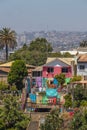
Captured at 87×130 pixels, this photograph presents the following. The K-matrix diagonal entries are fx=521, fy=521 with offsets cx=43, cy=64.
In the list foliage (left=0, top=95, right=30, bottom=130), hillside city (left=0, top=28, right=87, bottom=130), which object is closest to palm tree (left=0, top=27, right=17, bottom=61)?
hillside city (left=0, top=28, right=87, bottom=130)

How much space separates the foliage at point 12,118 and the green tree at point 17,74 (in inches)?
559

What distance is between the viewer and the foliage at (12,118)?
36125 millimetres

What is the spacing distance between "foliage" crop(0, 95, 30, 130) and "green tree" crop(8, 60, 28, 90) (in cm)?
1421

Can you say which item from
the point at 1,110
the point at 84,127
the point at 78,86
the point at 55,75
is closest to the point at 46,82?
the point at 55,75

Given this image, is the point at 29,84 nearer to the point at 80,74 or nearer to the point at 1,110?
the point at 80,74

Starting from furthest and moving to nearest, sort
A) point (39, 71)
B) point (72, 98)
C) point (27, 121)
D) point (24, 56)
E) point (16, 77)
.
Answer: point (24, 56) < point (39, 71) < point (16, 77) < point (72, 98) < point (27, 121)

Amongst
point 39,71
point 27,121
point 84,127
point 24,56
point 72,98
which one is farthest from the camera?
point 24,56

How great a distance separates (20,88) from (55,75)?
12.6 feet

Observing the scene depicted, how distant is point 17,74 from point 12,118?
1576cm

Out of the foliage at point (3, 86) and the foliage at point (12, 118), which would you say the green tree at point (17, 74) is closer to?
the foliage at point (3, 86)

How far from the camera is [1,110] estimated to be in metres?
37.7

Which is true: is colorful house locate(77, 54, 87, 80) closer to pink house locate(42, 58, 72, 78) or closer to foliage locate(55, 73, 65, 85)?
pink house locate(42, 58, 72, 78)

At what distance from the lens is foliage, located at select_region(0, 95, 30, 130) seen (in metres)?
36.1

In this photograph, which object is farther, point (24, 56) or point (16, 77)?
point (24, 56)
